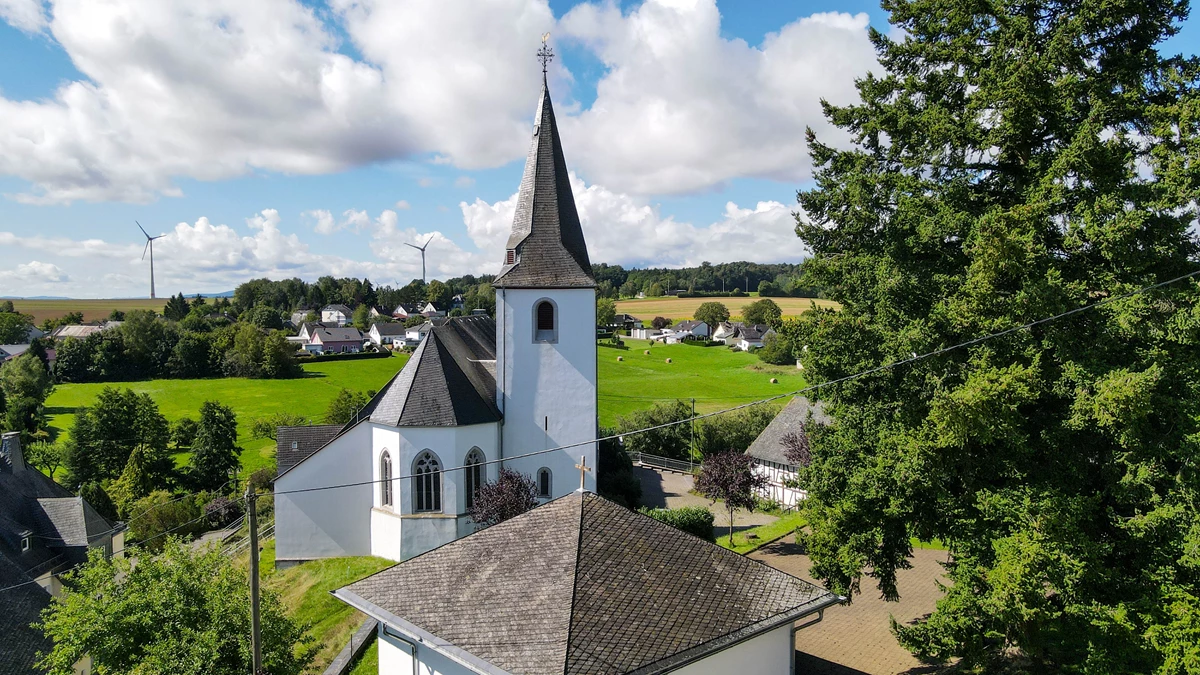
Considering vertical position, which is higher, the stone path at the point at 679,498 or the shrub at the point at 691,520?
the shrub at the point at 691,520

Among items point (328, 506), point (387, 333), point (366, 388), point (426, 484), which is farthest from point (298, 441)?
point (387, 333)

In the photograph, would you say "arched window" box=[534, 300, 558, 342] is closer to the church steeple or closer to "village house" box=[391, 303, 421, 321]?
the church steeple

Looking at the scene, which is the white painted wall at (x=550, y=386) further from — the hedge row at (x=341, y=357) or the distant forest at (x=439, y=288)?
the distant forest at (x=439, y=288)

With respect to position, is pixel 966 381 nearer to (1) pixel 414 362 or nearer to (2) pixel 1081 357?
(2) pixel 1081 357

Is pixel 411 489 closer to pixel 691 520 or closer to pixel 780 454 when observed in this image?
pixel 691 520

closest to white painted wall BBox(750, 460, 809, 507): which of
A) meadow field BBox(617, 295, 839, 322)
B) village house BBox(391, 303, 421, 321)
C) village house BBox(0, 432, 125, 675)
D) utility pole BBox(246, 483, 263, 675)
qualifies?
utility pole BBox(246, 483, 263, 675)

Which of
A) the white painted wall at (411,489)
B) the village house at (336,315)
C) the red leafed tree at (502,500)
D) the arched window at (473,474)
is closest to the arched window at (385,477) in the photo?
the white painted wall at (411,489)
